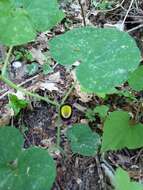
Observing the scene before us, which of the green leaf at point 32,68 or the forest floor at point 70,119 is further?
the green leaf at point 32,68

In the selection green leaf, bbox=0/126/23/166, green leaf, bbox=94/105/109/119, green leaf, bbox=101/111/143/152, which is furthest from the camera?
green leaf, bbox=94/105/109/119

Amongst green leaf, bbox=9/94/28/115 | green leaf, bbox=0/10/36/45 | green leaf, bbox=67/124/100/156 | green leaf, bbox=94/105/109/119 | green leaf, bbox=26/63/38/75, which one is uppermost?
green leaf, bbox=0/10/36/45

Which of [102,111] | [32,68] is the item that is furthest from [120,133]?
[32,68]

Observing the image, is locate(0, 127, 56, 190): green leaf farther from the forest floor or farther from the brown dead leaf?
the brown dead leaf

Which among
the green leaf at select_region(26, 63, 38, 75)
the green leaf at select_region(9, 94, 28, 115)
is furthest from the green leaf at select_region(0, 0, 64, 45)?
the green leaf at select_region(26, 63, 38, 75)

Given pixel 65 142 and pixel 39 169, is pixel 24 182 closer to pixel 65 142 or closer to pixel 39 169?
pixel 39 169

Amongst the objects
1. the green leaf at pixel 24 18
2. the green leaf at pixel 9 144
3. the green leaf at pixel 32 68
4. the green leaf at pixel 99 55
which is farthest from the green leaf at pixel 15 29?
the green leaf at pixel 32 68

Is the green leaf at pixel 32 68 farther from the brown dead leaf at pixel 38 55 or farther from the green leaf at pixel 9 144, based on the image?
the green leaf at pixel 9 144

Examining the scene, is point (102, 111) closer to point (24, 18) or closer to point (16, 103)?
point (16, 103)
